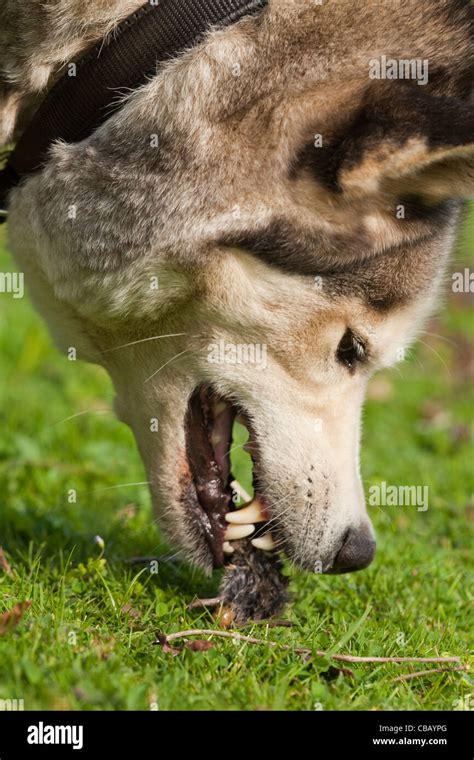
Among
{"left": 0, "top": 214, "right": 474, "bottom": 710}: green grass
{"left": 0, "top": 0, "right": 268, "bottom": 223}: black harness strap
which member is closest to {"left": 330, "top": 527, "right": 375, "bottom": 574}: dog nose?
{"left": 0, "top": 214, "right": 474, "bottom": 710}: green grass

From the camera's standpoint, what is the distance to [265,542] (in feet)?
10.5

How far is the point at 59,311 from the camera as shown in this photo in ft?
10.8

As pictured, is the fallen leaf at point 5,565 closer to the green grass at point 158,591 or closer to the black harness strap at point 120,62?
the green grass at point 158,591

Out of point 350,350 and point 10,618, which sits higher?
point 350,350

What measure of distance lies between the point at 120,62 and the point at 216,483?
1.38 metres

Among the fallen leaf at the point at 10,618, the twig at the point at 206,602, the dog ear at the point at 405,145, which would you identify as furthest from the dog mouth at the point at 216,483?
the dog ear at the point at 405,145

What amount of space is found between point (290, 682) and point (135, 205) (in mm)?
1435

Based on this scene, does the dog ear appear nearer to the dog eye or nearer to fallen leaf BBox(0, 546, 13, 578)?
the dog eye

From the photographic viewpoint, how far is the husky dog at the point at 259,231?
2.76m

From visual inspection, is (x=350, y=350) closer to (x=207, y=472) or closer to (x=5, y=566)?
(x=207, y=472)

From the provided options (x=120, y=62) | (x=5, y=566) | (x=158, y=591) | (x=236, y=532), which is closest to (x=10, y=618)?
(x=5, y=566)

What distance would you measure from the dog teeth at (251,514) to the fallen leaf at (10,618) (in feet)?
2.71
